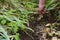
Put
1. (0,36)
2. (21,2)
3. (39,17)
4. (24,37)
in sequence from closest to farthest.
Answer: (0,36) < (24,37) < (39,17) < (21,2)

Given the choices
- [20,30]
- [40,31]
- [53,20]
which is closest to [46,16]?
[53,20]

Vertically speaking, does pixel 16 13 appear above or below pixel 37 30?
above

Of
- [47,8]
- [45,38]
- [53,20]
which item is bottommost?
[45,38]

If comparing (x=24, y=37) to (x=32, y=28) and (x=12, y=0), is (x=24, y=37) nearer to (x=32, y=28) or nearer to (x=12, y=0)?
(x=32, y=28)

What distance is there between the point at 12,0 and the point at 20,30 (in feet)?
1.40

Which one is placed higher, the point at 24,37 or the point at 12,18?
the point at 12,18

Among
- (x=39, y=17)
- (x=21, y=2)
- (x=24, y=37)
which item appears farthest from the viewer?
(x=21, y=2)

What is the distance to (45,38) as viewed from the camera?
2092 mm

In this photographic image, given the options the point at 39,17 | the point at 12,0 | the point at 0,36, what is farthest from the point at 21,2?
the point at 0,36

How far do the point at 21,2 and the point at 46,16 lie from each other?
0.37 metres

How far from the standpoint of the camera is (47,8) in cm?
240

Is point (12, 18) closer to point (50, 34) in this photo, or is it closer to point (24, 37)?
point (24, 37)

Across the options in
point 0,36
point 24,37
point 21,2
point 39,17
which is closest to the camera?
point 0,36

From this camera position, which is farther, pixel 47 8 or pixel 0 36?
pixel 47 8
